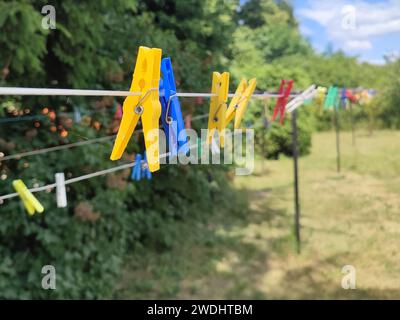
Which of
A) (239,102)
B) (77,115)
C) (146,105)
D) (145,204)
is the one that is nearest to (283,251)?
(145,204)

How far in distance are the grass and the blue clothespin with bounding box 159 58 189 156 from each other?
2.21 metres

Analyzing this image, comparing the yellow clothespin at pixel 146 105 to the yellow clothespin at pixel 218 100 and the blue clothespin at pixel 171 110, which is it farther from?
the yellow clothespin at pixel 218 100

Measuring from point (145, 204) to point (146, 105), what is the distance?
311cm

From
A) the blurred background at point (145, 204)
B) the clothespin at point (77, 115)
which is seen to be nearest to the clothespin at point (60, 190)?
the blurred background at point (145, 204)

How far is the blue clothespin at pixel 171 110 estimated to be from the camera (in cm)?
125

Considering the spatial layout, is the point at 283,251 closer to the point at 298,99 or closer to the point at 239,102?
the point at 298,99

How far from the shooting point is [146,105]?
1152mm

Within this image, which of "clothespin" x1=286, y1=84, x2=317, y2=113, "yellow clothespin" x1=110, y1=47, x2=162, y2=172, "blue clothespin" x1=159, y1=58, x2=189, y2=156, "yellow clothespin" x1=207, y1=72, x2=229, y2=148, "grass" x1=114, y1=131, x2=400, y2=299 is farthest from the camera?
"grass" x1=114, y1=131, x2=400, y2=299

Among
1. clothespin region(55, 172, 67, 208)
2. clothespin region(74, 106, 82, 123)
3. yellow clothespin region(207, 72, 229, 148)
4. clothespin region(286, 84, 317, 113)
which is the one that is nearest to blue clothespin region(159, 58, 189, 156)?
yellow clothespin region(207, 72, 229, 148)

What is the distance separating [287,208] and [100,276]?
289 cm

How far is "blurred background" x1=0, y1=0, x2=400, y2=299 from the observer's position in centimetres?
271

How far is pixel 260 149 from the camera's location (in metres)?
9.06

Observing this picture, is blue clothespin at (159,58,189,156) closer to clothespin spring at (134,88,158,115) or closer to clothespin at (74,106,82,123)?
clothespin spring at (134,88,158,115)
